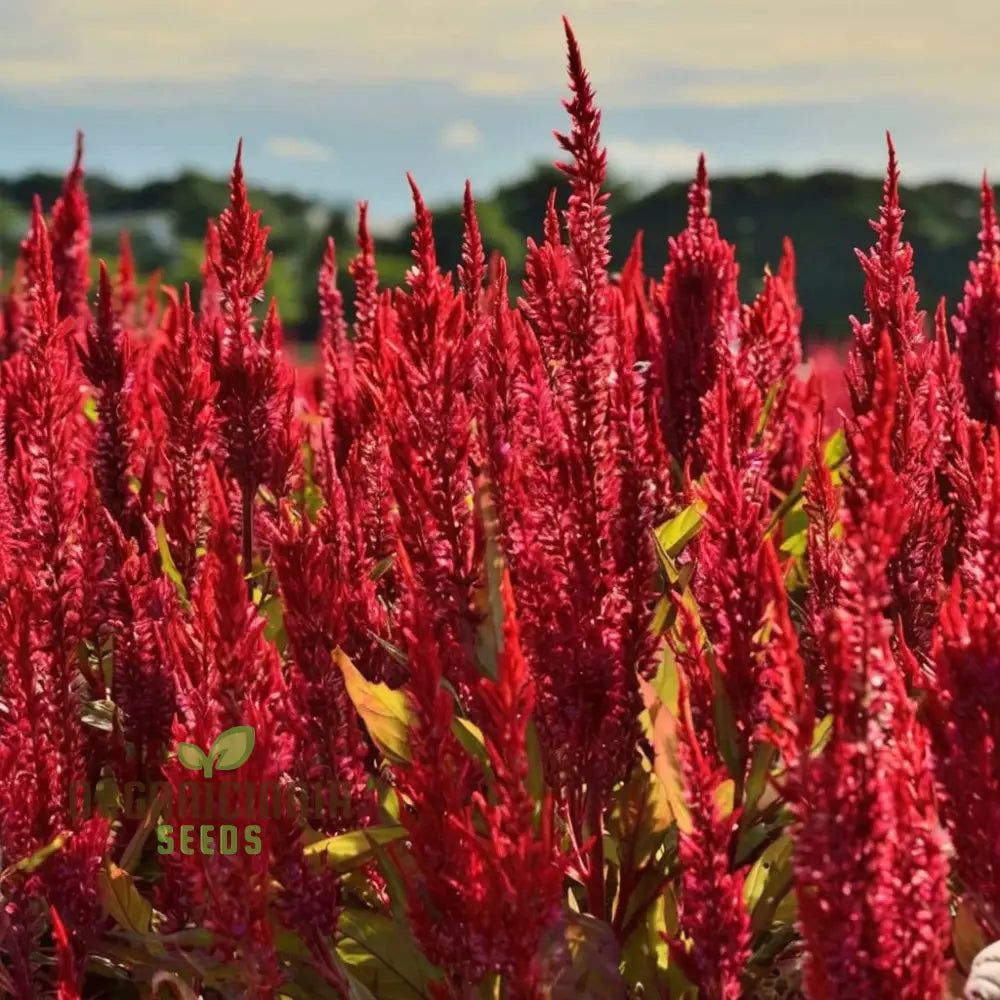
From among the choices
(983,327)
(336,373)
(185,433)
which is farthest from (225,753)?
(336,373)

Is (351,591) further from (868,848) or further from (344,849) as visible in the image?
(868,848)

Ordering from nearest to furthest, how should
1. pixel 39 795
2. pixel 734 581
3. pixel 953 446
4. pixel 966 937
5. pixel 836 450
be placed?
pixel 734 581, pixel 966 937, pixel 39 795, pixel 953 446, pixel 836 450

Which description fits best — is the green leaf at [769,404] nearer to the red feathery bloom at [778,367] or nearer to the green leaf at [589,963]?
the red feathery bloom at [778,367]

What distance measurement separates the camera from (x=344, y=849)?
145 cm

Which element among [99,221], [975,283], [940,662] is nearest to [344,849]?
[940,662]

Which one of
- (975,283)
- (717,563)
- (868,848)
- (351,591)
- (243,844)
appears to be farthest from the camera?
(975,283)

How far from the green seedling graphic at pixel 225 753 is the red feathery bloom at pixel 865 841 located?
454 millimetres

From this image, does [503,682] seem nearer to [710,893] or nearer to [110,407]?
[710,893]

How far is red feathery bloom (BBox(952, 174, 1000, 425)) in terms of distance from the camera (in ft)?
7.34

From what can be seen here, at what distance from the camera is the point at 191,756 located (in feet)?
3.77

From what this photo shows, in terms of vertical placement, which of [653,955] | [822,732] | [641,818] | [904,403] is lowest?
[653,955]

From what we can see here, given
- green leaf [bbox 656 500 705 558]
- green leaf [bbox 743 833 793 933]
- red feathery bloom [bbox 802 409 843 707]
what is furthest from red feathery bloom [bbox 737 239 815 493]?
green leaf [bbox 743 833 793 933]

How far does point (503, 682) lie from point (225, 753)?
284mm

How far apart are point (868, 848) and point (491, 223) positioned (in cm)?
3608
